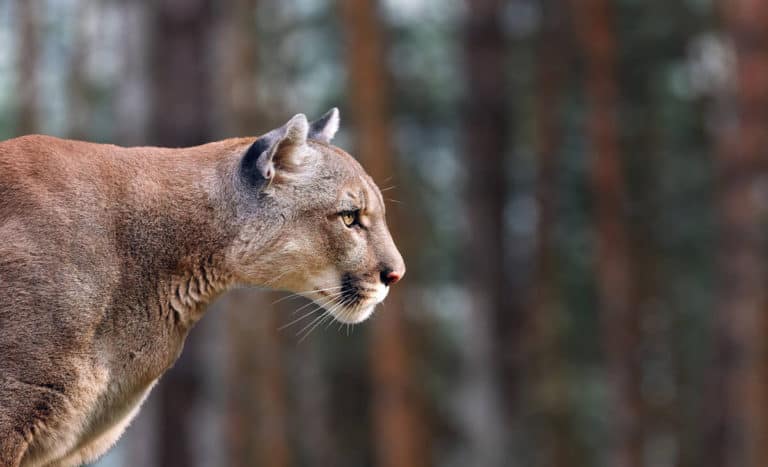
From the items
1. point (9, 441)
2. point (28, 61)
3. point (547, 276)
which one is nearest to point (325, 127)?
point (9, 441)

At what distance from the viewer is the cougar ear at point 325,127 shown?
219 inches

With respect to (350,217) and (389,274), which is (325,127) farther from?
(389,274)

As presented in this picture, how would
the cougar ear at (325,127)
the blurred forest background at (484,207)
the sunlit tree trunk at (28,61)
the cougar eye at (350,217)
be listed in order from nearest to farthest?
the cougar eye at (350,217), the cougar ear at (325,127), the blurred forest background at (484,207), the sunlit tree trunk at (28,61)

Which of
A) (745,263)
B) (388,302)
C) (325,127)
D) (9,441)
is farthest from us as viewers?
(388,302)

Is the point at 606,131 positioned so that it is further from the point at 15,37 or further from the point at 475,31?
the point at 15,37

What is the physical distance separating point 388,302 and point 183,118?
234 inches

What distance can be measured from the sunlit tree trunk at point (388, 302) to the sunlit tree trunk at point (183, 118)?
5258mm

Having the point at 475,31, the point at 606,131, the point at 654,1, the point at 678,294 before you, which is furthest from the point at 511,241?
the point at 678,294

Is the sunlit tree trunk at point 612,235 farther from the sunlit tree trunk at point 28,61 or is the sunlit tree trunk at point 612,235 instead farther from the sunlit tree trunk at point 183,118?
the sunlit tree trunk at point 183,118

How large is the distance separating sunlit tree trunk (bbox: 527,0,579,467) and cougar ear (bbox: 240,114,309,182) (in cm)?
1505

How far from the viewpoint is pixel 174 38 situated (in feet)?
43.9

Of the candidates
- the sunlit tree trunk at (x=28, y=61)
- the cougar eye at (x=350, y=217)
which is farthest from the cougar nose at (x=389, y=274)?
the sunlit tree trunk at (x=28, y=61)

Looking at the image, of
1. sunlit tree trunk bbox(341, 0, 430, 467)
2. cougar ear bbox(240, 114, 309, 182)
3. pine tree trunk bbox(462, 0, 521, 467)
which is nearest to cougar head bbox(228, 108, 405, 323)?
cougar ear bbox(240, 114, 309, 182)

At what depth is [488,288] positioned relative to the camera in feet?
63.9
